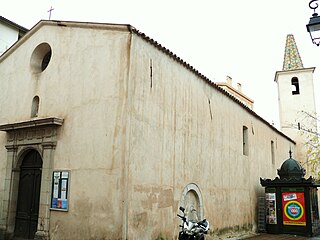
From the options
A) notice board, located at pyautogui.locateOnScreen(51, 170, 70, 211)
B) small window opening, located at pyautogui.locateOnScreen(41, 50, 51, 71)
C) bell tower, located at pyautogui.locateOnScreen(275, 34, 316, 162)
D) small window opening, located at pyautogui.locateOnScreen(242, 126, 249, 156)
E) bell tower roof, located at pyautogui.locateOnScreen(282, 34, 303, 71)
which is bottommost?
notice board, located at pyautogui.locateOnScreen(51, 170, 70, 211)

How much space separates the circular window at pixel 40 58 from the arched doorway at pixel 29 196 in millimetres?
2906

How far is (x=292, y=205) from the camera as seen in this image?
15562 millimetres

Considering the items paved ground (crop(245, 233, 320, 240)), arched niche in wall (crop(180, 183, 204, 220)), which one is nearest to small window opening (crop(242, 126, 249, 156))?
paved ground (crop(245, 233, 320, 240))

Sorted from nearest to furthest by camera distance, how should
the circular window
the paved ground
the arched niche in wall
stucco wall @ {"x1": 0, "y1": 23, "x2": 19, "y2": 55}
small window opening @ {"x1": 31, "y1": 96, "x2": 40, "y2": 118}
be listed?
the arched niche in wall → small window opening @ {"x1": 31, "y1": 96, "x2": 40, "y2": 118} → the circular window → the paved ground → stucco wall @ {"x1": 0, "y1": 23, "x2": 19, "y2": 55}

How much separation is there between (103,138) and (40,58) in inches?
189

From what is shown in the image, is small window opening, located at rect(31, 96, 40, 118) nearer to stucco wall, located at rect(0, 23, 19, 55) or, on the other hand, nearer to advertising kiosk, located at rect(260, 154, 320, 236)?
stucco wall, located at rect(0, 23, 19, 55)

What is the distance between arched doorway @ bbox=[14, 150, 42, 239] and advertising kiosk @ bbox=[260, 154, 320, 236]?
1042 centimetres

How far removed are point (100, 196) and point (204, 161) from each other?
16.1 ft

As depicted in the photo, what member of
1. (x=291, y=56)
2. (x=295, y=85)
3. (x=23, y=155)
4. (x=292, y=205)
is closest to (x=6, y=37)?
(x=23, y=155)

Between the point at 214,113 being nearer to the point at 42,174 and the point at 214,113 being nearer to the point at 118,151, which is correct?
the point at 118,151

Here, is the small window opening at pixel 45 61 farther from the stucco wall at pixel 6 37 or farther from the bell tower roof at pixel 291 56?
the bell tower roof at pixel 291 56

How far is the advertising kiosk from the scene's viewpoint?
15.2m

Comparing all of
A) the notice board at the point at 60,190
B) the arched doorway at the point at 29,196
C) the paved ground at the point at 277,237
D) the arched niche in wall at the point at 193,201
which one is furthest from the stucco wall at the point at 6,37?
the paved ground at the point at 277,237

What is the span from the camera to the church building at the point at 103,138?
8.85m
